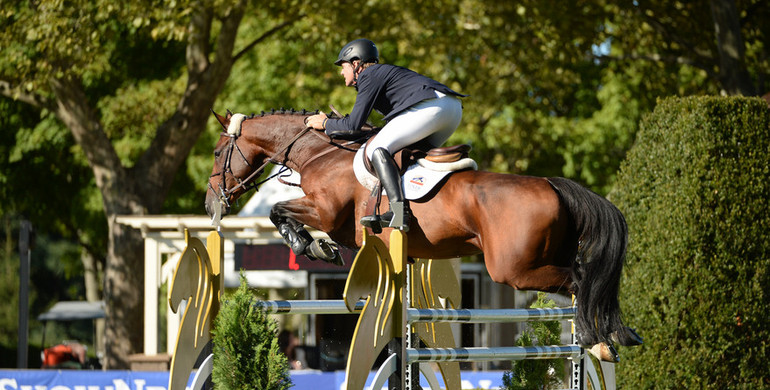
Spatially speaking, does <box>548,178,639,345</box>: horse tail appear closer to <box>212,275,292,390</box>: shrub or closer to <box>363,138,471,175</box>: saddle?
<box>363,138,471,175</box>: saddle

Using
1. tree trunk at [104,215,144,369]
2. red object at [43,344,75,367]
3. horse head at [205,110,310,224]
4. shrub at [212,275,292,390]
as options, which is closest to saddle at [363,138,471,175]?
horse head at [205,110,310,224]

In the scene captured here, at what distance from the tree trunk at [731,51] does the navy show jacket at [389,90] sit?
906 cm

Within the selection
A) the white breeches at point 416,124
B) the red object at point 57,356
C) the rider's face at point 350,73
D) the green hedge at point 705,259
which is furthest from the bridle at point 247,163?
the red object at point 57,356

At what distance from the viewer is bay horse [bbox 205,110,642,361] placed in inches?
209

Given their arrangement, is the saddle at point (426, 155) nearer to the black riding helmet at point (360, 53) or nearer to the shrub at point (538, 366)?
the black riding helmet at point (360, 53)

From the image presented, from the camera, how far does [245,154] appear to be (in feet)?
21.4

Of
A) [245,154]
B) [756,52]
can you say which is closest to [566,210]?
[245,154]

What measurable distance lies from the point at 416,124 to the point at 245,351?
166cm

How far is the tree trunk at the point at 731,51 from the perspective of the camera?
13578 mm

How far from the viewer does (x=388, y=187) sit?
546 cm

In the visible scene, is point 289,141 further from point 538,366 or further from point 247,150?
point 538,366

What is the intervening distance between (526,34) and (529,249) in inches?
447

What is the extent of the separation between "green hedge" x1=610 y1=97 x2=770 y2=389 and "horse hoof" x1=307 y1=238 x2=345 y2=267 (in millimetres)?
3281

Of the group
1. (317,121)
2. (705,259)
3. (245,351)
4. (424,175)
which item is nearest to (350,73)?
(317,121)
